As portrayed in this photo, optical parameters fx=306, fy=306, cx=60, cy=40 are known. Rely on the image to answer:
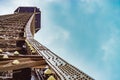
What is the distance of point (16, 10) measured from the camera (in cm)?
3953

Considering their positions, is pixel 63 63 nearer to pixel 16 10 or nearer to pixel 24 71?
pixel 24 71

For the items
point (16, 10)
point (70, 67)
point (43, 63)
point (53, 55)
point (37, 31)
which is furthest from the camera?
point (16, 10)

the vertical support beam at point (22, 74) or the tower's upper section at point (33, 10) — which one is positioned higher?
the tower's upper section at point (33, 10)

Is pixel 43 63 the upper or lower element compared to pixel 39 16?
lower

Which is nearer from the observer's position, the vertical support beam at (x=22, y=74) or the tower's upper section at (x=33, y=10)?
the vertical support beam at (x=22, y=74)

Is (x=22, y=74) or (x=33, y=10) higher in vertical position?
(x=33, y=10)

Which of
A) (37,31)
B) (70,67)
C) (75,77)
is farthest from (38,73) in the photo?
(37,31)

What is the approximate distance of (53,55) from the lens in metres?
5.67

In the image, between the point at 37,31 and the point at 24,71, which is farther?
the point at 37,31

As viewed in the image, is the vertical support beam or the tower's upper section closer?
the vertical support beam

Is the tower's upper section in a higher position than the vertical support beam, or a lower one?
higher

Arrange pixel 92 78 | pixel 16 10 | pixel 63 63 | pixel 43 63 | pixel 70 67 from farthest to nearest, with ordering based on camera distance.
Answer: pixel 16 10 → pixel 43 63 → pixel 63 63 → pixel 70 67 → pixel 92 78

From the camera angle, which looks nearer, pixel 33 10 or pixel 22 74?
pixel 22 74

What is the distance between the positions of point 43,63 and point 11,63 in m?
0.76
